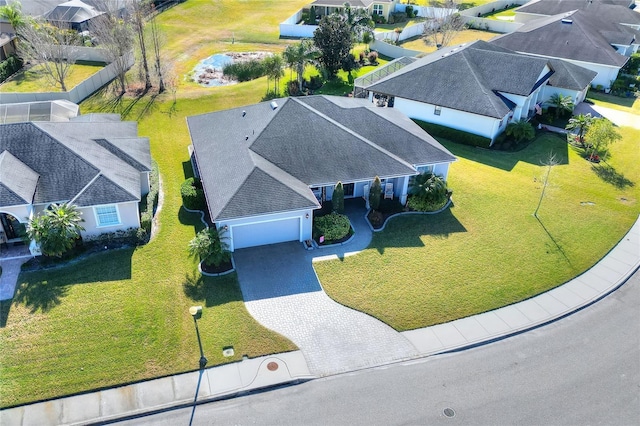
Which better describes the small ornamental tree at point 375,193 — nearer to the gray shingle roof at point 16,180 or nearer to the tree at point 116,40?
the gray shingle roof at point 16,180

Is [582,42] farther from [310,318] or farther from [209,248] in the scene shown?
[209,248]

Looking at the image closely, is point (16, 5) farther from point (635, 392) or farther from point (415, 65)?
point (635, 392)

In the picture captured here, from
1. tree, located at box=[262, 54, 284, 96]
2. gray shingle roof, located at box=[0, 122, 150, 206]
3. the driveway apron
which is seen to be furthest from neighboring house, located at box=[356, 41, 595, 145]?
gray shingle roof, located at box=[0, 122, 150, 206]

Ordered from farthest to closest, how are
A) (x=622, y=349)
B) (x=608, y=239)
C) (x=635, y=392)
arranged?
(x=608, y=239), (x=622, y=349), (x=635, y=392)

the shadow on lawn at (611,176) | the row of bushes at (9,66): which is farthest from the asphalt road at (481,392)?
the row of bushes at (9,66)

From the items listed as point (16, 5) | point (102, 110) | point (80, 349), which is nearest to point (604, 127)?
point (80, 349)

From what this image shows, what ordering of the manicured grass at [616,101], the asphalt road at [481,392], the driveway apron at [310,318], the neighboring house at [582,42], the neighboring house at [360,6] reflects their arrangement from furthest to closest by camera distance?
the neighboring house at [360,6], the neighboring house at [582,42], the manicured grass at [616,101], the driveway apron at [310,318], the asphalt road at [481,392]

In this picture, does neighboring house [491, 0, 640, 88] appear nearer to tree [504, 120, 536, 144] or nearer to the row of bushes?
tree [504, 120, 536, 144]
